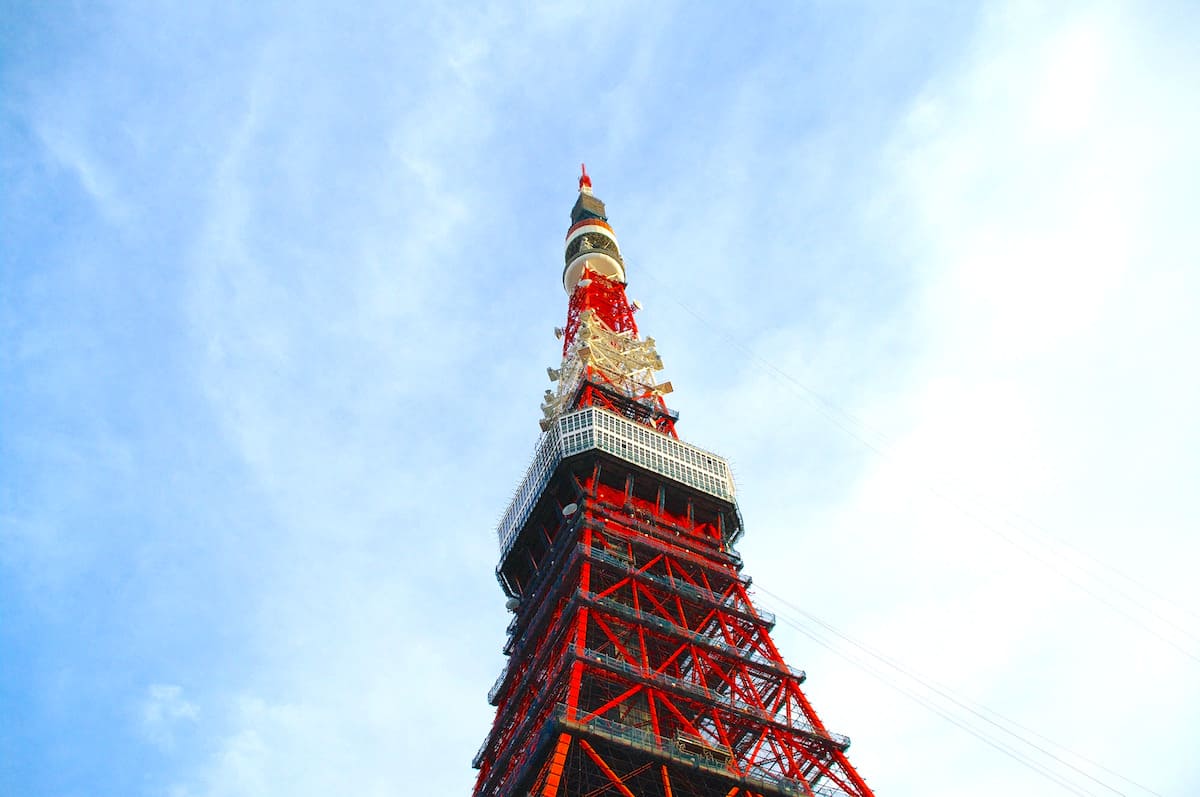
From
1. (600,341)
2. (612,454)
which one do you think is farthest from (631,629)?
(600,341)

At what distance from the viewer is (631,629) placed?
46.8 meters

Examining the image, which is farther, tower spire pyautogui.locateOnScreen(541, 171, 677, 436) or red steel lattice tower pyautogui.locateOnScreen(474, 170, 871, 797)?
tower spire pyautogui.locateOnScreen(541, 171, 677, 436)

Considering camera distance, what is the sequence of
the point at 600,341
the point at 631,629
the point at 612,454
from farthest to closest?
the point at 600,341, the point at 612,454, the point at 631,629

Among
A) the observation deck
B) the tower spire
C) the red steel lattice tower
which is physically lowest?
the red steel lattice tower

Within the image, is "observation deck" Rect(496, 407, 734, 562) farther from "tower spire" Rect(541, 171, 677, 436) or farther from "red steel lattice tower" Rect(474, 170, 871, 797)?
"tower spire" Rect(541, 171, 677, 436)

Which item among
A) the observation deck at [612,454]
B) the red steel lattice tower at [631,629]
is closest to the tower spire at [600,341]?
the red steel lattice tower at [631,629]

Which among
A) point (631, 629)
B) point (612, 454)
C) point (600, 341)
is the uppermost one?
point (600, 341)

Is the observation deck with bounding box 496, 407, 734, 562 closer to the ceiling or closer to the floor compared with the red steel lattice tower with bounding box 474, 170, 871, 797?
closer to the ceiling

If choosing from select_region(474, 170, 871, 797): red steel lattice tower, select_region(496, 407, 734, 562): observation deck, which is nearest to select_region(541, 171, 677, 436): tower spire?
select_region(474, 170, 871, 797): red steel lattice tower

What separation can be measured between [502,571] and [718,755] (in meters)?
22.5

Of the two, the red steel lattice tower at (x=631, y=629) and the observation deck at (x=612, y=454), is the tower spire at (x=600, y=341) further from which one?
the observation deck at (x=612, y=454)

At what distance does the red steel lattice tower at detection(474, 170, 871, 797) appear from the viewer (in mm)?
37938

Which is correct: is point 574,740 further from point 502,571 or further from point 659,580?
point 502,571

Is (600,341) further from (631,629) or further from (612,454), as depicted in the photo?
(631,629)
